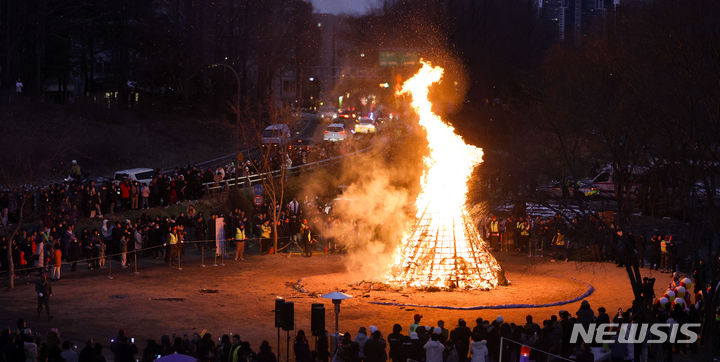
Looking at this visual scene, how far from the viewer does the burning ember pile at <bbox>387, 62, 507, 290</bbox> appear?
2489cm

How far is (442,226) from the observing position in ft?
82.5

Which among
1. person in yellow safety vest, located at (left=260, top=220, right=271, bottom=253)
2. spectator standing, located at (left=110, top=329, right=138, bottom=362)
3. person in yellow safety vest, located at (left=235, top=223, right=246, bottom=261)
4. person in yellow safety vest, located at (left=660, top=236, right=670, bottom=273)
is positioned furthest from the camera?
person in yellow safety vest, located at (left=260, top=220, right=271, bottom=253)

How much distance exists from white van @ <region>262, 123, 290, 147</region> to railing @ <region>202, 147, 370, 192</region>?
5.12ft

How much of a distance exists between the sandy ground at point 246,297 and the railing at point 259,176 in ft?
25.4

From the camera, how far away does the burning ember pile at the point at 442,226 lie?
24891 millimetres

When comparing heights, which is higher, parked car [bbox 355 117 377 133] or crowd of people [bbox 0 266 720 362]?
parked car [bbox 355 117 377 133]

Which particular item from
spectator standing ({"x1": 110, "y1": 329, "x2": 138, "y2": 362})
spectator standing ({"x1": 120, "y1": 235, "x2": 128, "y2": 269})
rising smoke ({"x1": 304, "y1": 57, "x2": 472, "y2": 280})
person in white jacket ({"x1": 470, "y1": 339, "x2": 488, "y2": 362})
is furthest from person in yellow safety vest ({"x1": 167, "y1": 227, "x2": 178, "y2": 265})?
person in white jacket ({"x1": 470, "y1": 339, "x2": 488, "y2": 362})

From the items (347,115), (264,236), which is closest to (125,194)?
(264,236)

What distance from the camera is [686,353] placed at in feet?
62.0

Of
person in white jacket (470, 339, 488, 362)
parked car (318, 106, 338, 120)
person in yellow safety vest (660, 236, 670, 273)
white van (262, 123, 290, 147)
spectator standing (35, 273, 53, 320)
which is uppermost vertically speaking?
parked car (318, 106, 338, 120)

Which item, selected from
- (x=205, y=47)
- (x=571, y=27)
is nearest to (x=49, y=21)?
(x=205, y=47)

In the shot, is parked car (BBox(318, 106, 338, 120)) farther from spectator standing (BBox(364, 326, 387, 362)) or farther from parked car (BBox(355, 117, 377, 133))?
spectator standing (BBox(364, 326, 387, 362))

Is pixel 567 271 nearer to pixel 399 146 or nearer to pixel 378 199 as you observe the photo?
pixel 378 199

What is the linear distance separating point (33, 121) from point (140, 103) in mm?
12967
